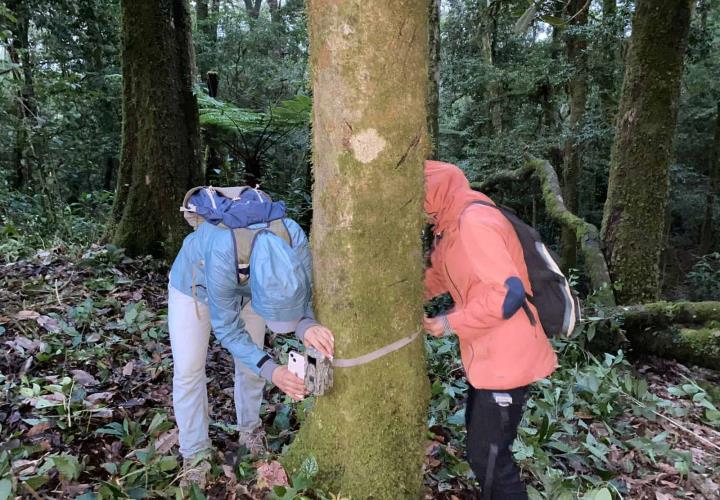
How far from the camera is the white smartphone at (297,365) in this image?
235 cm

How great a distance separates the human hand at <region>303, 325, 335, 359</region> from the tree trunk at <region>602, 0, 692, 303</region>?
4.96m

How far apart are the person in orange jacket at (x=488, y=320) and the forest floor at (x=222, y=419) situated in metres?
0.34

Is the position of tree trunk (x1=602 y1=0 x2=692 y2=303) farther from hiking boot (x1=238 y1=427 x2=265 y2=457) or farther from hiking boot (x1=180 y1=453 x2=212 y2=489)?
hiking boot (x1=180 y1=453 x2=212 y2=489)

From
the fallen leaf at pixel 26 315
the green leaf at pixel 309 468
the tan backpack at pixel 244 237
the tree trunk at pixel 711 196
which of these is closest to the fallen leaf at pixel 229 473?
the green leaf at pixel 309 468

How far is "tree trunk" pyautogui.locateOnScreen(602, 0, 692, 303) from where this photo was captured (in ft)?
19.6

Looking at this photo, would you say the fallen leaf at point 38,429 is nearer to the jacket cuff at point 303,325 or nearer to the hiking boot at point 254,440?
the hiking boot at point 254,440

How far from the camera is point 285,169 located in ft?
41.3

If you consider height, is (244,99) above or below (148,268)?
above

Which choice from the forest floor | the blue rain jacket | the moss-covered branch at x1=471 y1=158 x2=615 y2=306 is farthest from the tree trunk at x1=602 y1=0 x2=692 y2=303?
the blue rain jacket

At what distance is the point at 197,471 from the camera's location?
273cm

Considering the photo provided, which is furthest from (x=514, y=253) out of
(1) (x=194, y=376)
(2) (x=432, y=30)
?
(2) (x=432, y=30)

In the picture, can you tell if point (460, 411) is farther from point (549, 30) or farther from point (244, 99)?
point (549, 30)

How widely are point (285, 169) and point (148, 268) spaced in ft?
22.4

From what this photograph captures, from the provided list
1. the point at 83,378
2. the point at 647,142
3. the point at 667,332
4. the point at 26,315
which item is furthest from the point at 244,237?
the point at 647,142
